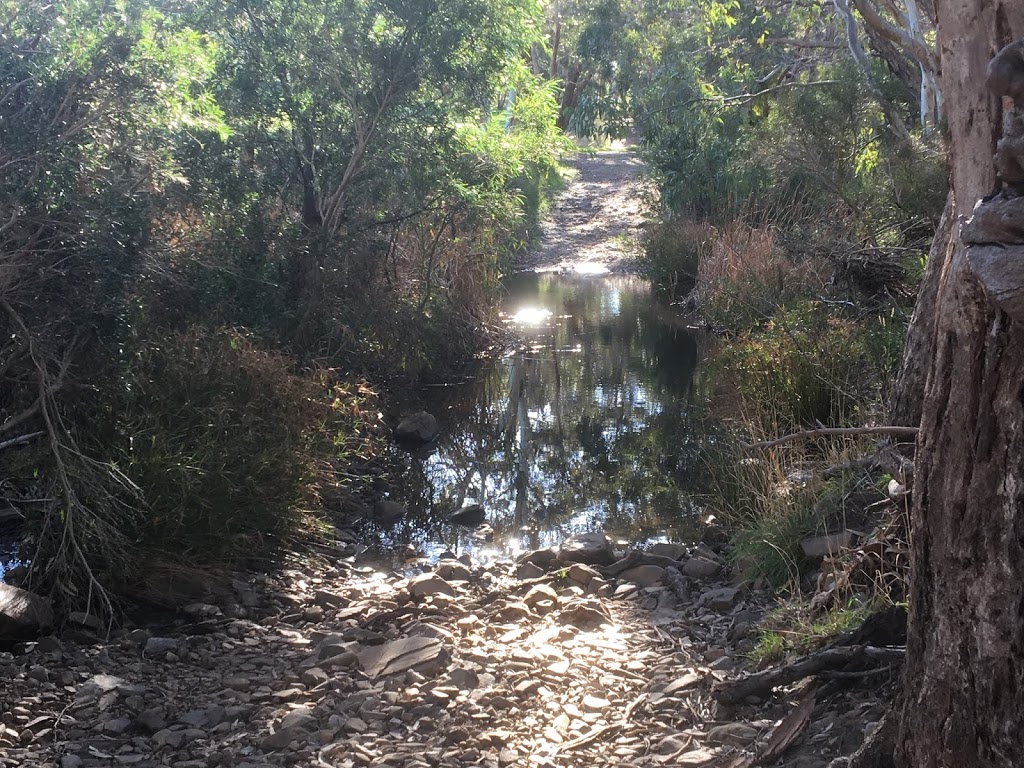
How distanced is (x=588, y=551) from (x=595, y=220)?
25.8 metres

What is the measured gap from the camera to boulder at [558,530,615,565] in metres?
7.21

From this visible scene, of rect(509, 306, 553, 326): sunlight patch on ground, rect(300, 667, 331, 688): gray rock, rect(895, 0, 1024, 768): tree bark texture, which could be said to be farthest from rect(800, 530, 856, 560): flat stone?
rect(509, 306, 553, 326): sunlight patch on ground

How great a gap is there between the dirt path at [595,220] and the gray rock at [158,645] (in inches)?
837

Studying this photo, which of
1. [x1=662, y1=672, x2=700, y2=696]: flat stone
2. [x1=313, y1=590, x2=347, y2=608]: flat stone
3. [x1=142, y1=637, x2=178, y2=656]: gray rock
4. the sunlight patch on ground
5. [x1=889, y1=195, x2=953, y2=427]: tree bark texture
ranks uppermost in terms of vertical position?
[x1=889, y1=195, x2=953, y2=427]: tree bark texture

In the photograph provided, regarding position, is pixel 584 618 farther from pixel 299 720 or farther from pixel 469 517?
pixel 469 517

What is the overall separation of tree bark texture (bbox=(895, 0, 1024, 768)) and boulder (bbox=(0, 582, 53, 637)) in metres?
4.28

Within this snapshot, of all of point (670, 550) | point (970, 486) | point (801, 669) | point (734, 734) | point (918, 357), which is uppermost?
point (970, 486)

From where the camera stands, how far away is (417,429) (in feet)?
36.3

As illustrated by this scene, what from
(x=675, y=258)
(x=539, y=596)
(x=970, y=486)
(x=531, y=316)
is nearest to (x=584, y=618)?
(x=539, y=596)

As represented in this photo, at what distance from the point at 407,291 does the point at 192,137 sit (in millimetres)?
4013

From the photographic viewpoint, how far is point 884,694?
3.94m

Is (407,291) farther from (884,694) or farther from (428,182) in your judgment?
(884,694)

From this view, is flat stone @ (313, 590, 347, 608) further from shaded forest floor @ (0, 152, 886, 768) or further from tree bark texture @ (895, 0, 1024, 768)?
tree bark texture @ (895, 0, 1024, 768)

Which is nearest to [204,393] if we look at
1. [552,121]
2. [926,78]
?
[552,121]
